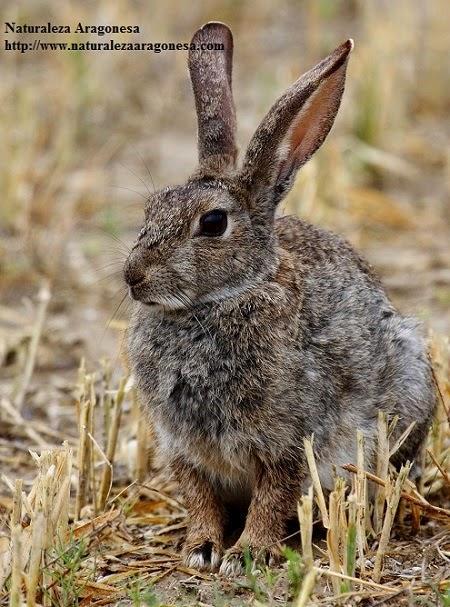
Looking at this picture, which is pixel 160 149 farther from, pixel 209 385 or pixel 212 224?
pixel 209 385

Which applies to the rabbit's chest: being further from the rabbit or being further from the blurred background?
the blurred background

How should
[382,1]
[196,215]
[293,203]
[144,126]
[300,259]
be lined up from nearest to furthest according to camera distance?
[196,215] → [300,259] → [293,203] → [144,126] → [382,1]

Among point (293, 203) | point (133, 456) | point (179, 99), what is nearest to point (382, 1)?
point (179, 99)

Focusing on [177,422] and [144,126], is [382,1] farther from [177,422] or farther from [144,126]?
[177,422]

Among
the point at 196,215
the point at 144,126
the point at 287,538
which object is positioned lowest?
the point at 287,538

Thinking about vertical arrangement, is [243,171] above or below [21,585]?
above

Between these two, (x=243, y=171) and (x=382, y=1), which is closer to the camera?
(x=243, y=171)

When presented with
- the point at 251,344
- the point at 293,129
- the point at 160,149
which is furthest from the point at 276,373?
the point at 160,149
